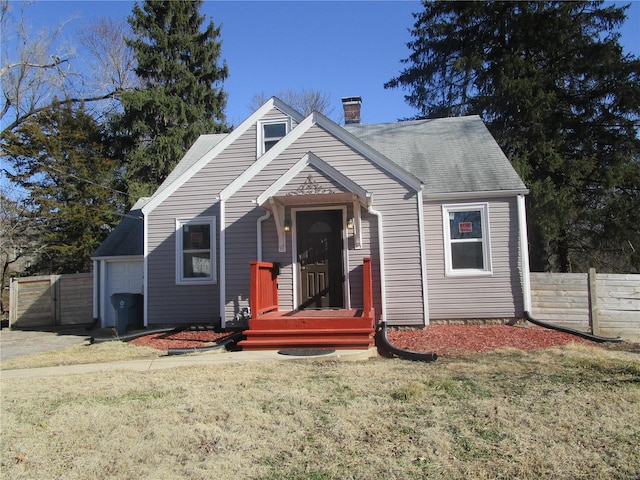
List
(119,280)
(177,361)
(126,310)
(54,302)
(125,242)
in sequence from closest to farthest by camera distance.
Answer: (177,361), (126,310), (119,280), (125,242), (54,302)

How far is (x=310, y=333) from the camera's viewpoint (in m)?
8.18

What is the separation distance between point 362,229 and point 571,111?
11933 millimetres

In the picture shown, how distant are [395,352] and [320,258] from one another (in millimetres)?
3289

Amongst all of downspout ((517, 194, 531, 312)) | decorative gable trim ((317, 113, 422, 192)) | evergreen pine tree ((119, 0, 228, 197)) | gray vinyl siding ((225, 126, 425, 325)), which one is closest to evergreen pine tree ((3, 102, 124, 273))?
evergreen pine tree ((119, 0, 228, 197))

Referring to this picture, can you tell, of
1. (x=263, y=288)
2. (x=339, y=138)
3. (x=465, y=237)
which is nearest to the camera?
(x=263, y=288)

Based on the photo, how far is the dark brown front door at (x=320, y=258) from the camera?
33.4ft

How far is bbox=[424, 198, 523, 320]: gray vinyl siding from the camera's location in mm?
10438

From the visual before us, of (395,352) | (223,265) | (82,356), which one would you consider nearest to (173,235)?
(223,265)

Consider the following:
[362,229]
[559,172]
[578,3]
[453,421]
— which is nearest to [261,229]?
[362,229]

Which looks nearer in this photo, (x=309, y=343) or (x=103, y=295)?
(x=309, y=343)

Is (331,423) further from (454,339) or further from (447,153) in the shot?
(447,153)

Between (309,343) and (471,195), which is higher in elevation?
(471,195)

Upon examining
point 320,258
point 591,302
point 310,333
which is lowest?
point 310,333

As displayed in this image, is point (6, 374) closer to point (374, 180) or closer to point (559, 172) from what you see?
point (374, 180)
